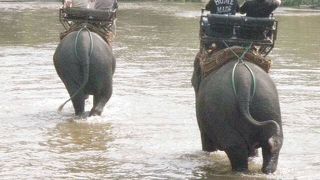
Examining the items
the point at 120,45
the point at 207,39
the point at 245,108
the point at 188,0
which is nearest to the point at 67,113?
the point at 207,39

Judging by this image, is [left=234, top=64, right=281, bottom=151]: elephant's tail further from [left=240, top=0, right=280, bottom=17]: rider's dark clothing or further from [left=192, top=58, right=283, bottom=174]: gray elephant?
[left=240, top=0, right=280, bottom=17]: rider's dark clothing

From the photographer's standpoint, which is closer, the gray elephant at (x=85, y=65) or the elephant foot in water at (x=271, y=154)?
the elephant foot in water at (x=271, y=154)

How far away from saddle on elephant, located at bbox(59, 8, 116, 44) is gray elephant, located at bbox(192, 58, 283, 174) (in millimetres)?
3991

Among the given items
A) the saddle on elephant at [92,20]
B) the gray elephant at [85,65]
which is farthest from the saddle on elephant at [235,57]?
the saddle on elephant at [92,20]

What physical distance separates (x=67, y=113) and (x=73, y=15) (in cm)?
162

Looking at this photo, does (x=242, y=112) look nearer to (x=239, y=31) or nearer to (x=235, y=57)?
(x=235, y=57)

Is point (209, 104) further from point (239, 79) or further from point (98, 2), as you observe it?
point (98, 2)

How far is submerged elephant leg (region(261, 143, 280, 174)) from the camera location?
25.2ft

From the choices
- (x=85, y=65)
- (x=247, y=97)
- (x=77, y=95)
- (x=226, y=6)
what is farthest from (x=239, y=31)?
(x=77, y=95)

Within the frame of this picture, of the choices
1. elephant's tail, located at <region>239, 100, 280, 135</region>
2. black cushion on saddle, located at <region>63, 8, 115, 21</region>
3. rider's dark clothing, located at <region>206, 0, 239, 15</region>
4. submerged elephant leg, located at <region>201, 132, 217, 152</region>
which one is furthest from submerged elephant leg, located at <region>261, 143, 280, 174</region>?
black cushion on saddle, located at <region>63, 8, 115, 21</region>

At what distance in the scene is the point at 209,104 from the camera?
774 cm

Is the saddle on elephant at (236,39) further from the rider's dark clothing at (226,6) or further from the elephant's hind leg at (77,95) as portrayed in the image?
the elephant's hind leg at (77,95)

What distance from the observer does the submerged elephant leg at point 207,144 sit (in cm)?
866

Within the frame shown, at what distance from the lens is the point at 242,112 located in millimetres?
7438
